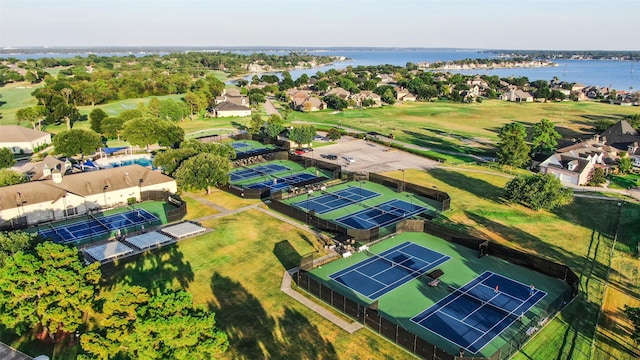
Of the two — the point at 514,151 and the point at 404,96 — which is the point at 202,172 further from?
the point at 404,96

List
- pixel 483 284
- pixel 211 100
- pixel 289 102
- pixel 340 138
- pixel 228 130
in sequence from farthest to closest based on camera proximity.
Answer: pixel 289 102, pixel 211 100, pixel 228 130, pixel 340 138, pixel 483 284

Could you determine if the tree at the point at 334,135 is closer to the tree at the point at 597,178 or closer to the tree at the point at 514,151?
the tree at the point at 514,151

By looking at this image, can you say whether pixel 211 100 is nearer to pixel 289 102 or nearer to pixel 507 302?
pixel 289 102

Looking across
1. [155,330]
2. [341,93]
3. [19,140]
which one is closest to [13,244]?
[155,330]

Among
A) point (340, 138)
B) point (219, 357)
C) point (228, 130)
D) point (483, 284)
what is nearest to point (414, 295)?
point (483, 284)

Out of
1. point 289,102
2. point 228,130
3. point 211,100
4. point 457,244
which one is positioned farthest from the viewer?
point 289,102

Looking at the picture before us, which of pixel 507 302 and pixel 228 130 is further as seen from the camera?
pixel 228 130
